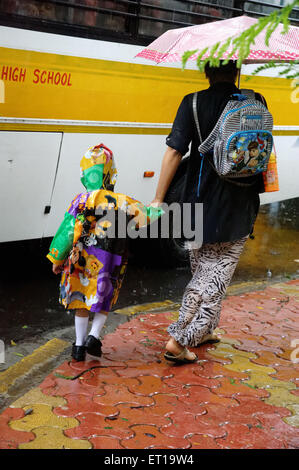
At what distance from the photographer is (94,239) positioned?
4.29 metres

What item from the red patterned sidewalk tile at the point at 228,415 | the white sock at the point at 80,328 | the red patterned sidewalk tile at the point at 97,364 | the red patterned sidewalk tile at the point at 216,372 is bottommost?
the red patterned sidewalk tile at the point at 228,415

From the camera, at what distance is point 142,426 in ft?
11.8

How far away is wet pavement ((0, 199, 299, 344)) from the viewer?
559 centimetres

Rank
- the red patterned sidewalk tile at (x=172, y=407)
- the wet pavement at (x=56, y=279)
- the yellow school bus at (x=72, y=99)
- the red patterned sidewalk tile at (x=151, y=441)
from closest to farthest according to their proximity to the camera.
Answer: the red patterned sidewalk tile at (x=151, y=441), the red patterned sidewalk tile at (x=172, y=407), the yellow school bus at (x=72, y=99), the wet pavement at (x=56, y=279)

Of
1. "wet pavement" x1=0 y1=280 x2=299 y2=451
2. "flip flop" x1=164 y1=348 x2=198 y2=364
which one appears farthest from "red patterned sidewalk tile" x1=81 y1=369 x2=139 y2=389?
"flip flop" x1=164 y1=348 x2=198 y2=364

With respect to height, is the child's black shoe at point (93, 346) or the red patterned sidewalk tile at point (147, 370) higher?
the child's black shoe at point (93, 346)

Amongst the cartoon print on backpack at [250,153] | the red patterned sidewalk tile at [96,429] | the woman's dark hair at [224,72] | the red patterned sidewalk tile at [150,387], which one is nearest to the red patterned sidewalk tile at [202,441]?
the red patterned sidewalk tile at [96,429]

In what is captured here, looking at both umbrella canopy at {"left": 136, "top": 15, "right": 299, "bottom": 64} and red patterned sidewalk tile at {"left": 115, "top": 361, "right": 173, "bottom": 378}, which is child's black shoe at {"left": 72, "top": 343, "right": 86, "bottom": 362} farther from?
umbrella canopy at {"left": 136, "top": 15, "right": 299, "bottom": 64}

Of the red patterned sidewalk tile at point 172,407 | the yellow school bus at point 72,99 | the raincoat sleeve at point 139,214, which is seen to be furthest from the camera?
the yellow school bus at point 72,99

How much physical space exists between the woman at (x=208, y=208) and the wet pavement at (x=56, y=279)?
1408 mm

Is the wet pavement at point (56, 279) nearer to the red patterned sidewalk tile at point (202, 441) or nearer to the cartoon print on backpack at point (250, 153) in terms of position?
the red patterned sidewalk tile at point (202, 441)

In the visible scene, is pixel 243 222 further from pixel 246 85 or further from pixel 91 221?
pixel 246 85

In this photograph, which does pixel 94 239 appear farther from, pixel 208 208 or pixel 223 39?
pixel 223 39

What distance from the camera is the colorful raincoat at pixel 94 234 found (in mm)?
A: 4230
